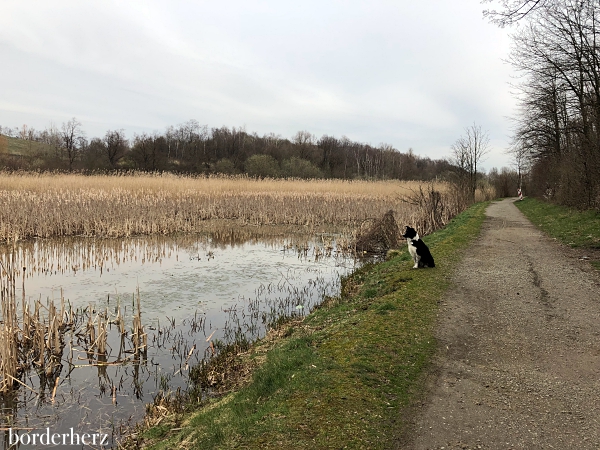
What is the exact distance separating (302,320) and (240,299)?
1.95 m

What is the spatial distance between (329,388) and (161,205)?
54.8 ft

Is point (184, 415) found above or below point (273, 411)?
below

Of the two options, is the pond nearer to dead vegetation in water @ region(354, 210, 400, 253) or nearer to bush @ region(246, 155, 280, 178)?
dead vegetation in water @ region(354, 210, 400, 253)

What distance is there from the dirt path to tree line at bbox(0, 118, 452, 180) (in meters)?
25.7

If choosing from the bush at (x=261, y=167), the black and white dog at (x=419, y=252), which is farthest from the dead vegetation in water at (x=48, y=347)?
the bush at (x=261, y=167)

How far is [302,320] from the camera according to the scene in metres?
6.71

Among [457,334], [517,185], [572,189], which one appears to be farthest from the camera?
[517,185]

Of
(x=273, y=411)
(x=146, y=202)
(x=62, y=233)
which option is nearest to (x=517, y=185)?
(x=146, y=202)

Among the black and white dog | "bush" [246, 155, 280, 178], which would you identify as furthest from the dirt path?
"bush" [246, 155, 280, 178]

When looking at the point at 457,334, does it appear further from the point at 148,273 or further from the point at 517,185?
the point at 517,185

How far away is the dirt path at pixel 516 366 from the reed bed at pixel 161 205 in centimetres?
1147

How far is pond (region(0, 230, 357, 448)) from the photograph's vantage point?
4.46 meters

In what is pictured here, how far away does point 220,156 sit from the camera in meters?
66.3

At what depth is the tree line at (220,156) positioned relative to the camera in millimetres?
50875
